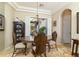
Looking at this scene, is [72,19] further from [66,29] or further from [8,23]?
[8,23]

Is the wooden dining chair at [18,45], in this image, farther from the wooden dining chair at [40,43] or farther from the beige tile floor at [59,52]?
the wooden dining chair at [40,43]

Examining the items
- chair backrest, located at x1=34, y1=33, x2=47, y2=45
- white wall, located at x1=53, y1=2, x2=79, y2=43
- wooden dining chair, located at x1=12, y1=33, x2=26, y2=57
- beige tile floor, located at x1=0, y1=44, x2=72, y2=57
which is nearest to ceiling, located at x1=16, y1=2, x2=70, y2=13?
white wall, located at x1=53, y1=2, x2=79, y2=43

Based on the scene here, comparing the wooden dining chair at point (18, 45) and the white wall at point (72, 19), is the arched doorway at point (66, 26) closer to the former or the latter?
the white wall at point (72, 19)

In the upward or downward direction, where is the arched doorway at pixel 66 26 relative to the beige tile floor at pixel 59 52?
upward

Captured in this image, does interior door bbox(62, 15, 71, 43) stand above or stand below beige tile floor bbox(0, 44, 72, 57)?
above

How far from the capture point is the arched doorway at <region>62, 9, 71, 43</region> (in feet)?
10.5

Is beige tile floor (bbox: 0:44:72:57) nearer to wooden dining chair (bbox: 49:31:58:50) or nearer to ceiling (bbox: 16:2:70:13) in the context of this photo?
wooden dining chair (bbox: 49:31:58:50)

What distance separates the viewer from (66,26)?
10.6ft

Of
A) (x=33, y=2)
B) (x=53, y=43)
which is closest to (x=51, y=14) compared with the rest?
(x=33, y=2)

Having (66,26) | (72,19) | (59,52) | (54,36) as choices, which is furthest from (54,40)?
(72,19)

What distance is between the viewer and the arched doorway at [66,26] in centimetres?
320

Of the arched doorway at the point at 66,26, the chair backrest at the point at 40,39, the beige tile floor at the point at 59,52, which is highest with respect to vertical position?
the arched doorway at the point at 66,26

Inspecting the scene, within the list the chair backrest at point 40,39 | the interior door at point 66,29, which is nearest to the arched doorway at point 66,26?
the interior door at point 66,29

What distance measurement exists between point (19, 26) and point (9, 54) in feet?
2.62
